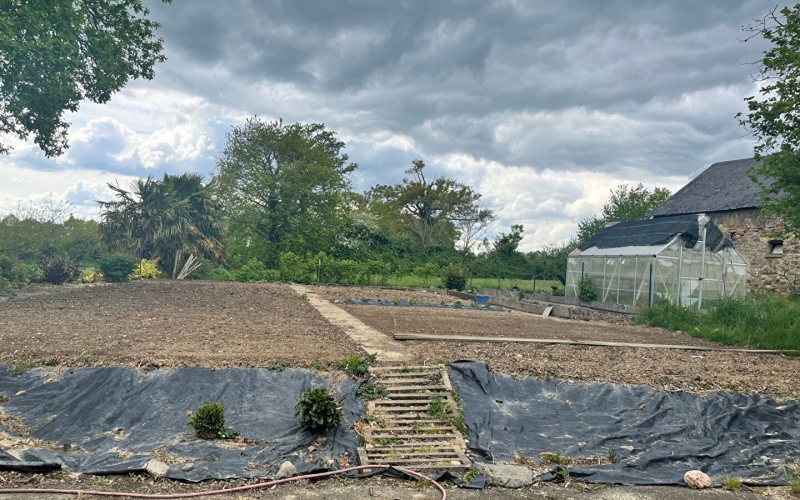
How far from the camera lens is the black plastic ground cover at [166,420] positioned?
443cm

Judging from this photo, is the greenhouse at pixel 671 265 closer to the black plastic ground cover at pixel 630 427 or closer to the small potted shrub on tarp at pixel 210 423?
the black plastic ground cover at pixel 630 427

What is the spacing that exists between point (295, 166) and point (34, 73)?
48.2ft

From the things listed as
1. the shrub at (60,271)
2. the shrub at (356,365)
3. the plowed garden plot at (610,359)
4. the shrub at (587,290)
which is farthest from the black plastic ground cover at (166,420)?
the shrub at (587,290)

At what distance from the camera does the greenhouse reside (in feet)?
55.0

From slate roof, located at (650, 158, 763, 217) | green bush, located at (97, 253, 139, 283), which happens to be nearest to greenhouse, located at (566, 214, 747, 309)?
slate roof, located at (650, 158, 763, 217)

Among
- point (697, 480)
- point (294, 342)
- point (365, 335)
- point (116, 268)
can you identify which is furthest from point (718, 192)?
point (116, 268)

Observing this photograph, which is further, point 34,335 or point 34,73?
point 34,73

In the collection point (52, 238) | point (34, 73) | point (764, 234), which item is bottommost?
point (52, 238)

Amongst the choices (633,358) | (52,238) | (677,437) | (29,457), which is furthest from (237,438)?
(52,238)

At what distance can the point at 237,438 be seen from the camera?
494 centimetres

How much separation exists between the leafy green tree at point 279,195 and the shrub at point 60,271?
800 centimetres

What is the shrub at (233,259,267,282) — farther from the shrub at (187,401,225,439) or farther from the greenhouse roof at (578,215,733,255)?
the shrub at (187,401,225,439)

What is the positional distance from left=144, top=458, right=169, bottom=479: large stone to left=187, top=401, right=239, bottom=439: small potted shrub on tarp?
1.75ft

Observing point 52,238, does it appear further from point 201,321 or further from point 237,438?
point 237,438
